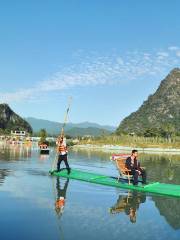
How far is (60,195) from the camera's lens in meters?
16.6

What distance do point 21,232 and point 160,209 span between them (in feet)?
18.3

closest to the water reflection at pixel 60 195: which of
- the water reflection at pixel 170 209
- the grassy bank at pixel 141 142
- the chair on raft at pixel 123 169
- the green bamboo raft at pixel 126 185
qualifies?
the green bamboo raft at pixel 126 185

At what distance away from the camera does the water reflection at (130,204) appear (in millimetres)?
13760

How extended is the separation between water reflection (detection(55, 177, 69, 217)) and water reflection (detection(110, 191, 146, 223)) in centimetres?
162

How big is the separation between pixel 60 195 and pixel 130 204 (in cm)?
272

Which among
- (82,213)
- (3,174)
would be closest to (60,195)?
(82,213)

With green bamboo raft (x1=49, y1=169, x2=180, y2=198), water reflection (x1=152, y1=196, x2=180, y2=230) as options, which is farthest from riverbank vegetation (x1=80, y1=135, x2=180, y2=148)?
water reflection (x1=152, y1=196, x2=180, y2=230)

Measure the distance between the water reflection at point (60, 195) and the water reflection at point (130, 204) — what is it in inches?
63.7

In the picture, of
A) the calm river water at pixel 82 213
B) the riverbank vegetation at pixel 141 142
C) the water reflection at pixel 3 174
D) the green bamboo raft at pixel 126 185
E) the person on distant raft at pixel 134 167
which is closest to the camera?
the calm river water at pixel 82 213

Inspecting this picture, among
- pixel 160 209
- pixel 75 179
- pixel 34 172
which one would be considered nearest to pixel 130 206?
pixel 160 209

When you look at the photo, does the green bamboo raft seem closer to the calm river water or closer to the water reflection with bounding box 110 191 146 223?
the calm river water

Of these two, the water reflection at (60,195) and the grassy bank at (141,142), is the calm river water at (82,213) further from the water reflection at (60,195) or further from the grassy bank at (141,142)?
the grassy bank at (141,142)

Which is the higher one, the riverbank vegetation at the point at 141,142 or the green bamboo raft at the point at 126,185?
the riverbank vegetation at the point at 141,142

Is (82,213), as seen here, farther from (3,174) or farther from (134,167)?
(3,174)
